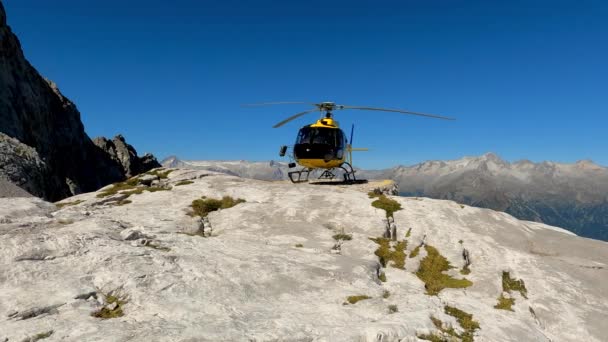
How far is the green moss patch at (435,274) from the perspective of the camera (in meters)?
14.4

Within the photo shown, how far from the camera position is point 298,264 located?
13289mm

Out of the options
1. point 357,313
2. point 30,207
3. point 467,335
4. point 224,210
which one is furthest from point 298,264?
point 30,207

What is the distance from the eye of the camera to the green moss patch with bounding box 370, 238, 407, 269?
16094 millimetres

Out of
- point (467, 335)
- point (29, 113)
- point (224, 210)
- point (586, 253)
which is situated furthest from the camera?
point (29, 113)

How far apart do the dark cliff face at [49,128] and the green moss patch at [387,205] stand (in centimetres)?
3029

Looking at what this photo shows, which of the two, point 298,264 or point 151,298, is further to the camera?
point 298,264

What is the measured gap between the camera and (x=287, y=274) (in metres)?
12.3

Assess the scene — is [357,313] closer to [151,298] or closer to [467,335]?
[467,335]

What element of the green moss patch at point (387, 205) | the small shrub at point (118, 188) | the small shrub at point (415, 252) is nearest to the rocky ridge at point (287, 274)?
the small shrub at point (415, 252)

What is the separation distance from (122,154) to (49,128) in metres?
69.7

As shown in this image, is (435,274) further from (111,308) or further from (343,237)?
(111,308)

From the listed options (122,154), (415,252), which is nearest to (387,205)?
(415,252)

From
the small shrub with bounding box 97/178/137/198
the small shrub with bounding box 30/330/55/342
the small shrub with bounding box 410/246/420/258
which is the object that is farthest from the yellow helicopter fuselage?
the small shrub with bounding box 30/330/55/342

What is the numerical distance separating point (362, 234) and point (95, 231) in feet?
41.1
